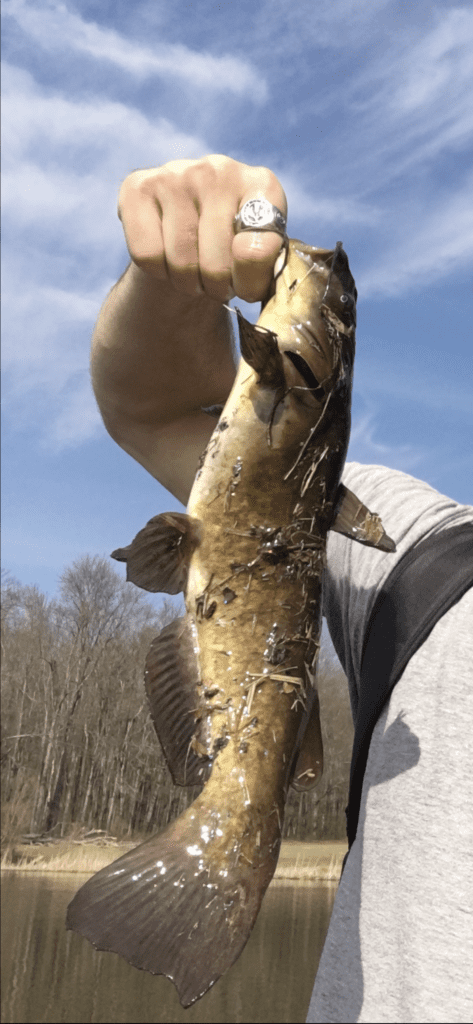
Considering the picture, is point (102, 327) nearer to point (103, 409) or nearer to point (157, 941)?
point (103, 409)

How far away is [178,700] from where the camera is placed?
59.4 inches

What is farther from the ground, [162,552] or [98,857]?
[162,552]

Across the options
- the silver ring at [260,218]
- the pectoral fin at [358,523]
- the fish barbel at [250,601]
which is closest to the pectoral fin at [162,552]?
the fish barbel at [250,601]

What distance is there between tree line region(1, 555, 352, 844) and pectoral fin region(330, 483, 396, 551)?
31.5m

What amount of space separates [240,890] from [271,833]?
0.11m

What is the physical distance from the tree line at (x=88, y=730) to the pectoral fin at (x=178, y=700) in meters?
31.5

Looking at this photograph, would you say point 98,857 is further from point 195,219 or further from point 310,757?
point 195,219

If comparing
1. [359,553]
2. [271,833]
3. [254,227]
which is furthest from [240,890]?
[254,227]

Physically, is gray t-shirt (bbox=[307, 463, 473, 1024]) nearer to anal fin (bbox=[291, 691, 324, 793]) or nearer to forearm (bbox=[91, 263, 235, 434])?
anal fin (bbox=[291, 691, 324, 793])

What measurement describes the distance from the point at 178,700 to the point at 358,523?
505 millimetres

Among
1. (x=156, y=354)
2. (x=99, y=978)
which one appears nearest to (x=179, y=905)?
(x=156, y=354)

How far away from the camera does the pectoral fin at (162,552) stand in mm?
1498

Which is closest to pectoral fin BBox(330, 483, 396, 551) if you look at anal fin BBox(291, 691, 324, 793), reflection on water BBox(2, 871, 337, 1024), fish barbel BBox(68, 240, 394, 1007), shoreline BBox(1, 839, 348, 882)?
fish barbel BBox(68, 240, 394, 1007)

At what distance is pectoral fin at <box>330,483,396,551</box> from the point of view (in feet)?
5.17
